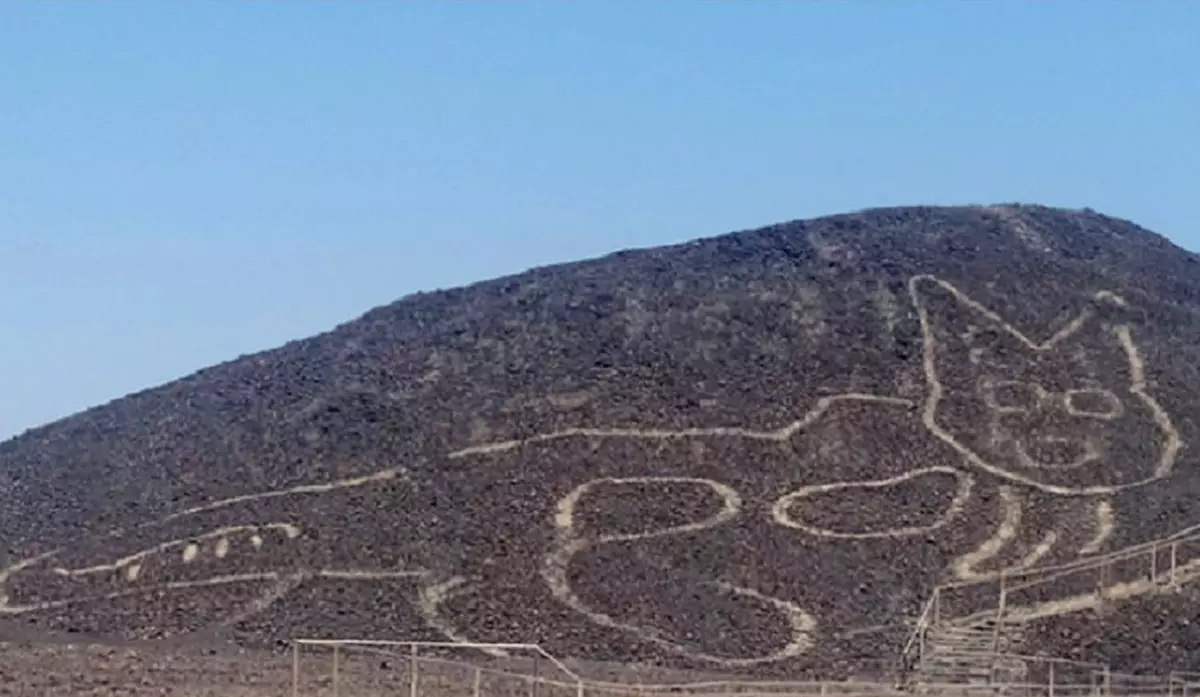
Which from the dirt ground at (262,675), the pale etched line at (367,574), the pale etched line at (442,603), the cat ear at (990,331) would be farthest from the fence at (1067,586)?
A: the pale etched line at (367,574)

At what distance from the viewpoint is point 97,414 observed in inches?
1976

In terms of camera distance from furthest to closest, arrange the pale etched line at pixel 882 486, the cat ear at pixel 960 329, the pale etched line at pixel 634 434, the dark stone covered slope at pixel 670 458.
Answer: the cat ear at pixel 960 329
the pale etched line at pixel 634 434
the pale etched line at pixel 882 486
the dark stone covered slope at pixel 670 458

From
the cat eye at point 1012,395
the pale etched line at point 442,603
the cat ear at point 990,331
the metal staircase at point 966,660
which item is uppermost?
the cat ear at point 990,331

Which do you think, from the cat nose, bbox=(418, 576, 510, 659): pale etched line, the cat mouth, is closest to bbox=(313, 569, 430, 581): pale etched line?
bbox=(418, 576, 510, 659): pale etched line

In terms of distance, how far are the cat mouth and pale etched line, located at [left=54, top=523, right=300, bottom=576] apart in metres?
15.1

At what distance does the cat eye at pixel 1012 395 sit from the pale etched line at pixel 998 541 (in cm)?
324

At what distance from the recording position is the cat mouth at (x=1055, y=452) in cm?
4228

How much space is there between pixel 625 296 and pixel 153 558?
14.2 m

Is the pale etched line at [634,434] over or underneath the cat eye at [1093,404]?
over

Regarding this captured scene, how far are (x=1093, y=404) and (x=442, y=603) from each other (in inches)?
622

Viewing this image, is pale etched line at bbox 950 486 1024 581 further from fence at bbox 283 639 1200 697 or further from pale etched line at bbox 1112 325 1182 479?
fence at bbox 283 639 1200 697

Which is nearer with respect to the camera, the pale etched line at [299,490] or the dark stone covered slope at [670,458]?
the dark stone covered slope at [670,458]

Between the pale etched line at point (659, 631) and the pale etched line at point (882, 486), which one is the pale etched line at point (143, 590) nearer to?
the pale etched line at point (659, 631)

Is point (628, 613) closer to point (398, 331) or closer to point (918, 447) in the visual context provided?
point (918, 447)
